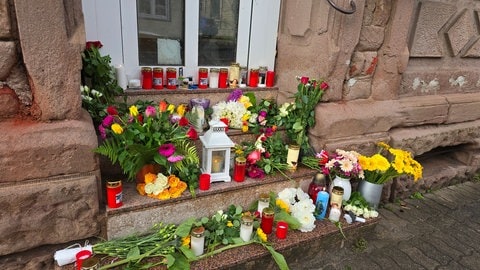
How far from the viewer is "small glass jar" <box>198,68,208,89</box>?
233cm

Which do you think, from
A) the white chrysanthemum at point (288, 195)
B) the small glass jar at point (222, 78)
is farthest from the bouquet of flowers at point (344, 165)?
the small glass jar at point (222, 78)

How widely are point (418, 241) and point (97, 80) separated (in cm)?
236

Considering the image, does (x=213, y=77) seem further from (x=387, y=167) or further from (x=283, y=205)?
(x=387, y=167)

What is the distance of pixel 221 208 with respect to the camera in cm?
199

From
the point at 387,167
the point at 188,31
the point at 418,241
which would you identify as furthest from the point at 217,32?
the point at 418,241

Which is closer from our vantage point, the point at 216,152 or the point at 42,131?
the point at 42,131

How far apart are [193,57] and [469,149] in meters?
2.89

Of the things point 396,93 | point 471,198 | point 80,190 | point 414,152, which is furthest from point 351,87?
point 80,190

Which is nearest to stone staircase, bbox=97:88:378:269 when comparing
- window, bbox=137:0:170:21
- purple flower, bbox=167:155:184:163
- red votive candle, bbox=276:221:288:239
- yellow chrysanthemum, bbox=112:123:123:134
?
red votive candle, bbox=276:221:288:239

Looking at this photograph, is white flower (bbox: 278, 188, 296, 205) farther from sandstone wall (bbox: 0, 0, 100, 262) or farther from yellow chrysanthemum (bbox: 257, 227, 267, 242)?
sandstone wall (bbox: 0, 0, 100, 262)

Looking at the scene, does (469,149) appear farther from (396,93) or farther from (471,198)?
(396,93)

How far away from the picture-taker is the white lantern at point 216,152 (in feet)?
6.19

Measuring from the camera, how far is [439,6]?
258 cm

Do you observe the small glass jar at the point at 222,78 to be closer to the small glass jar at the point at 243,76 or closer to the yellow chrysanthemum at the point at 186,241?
the small glass jar at the point at 243,76
